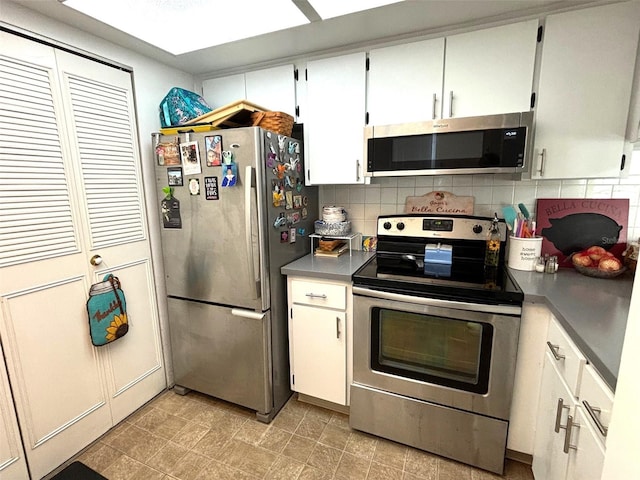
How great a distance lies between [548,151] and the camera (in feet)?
5.15

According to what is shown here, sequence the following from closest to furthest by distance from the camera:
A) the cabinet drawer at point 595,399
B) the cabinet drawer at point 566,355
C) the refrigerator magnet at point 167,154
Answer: the cabinet drawer at point 595,399
the cabinet drawer at point 566,355
the refrigerator magnet at point 167,154

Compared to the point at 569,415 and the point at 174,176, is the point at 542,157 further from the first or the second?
the point at 174,176

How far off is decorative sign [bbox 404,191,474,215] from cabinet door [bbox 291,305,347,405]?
0.91 meters

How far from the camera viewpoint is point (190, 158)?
5.77 feet

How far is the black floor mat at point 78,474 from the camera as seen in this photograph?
4.69 feet

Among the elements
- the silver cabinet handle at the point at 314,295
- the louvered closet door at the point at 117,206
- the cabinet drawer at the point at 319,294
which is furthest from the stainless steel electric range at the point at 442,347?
the louvered closet door at the point at 117,206

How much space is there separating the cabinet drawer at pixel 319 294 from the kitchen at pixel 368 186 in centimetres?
68

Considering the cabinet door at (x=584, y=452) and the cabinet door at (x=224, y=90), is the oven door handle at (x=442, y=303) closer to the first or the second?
the cabinet door at (x=584, y=452)

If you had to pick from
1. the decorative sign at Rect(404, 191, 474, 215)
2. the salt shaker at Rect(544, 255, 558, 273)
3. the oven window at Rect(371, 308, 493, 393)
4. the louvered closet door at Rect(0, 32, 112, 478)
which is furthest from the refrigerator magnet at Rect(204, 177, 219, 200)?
the salt shaker at Rect(544, 255, 558, 273)

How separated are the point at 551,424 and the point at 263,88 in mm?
2377

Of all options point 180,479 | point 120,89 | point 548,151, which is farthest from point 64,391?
point 548,151

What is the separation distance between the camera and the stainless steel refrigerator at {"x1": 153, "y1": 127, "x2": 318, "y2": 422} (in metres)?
1.67

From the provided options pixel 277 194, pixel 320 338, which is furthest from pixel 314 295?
pixel 277 194

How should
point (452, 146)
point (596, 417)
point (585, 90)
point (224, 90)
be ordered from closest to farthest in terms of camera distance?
1. point (596, 417)
2. point (585, 90)
3. point (452, 146)
4. point (224, 90)
